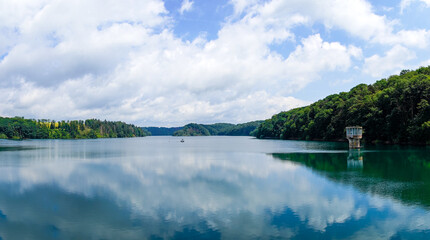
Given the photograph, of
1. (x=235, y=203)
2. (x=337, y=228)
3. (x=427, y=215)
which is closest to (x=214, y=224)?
(x=235, y=203)

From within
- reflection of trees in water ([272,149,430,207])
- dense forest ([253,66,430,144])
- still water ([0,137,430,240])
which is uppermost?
dense forest ([253,66,430,144])

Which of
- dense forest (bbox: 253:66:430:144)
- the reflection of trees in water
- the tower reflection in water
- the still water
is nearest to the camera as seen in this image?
the still water

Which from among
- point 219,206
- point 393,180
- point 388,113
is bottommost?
point 219,206

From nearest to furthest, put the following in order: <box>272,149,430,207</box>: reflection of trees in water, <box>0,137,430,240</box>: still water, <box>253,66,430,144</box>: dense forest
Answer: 1. <box>0,137,430,240</box>: still water
2. <box>272,149,430,207</box>: reflection of trees in water
3. <box>253,66,430,144</box>: dense forest

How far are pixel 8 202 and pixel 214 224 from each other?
1243 centimetres

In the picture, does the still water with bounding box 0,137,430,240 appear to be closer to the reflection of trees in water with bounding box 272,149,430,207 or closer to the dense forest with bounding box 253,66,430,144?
the reflection of trees in water with bounding box 272,149,430,207

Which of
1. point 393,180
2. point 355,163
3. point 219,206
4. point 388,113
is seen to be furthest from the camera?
point 388,113

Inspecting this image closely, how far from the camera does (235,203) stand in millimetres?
17031

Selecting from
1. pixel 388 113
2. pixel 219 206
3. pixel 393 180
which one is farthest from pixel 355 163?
pixel 388 113

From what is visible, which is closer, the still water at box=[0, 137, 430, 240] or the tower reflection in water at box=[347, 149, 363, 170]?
the still water at box=[0, 137, 430, 240]

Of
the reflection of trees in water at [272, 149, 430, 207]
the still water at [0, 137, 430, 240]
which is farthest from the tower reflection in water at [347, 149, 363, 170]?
the still water at [0, 137, 430, 240]

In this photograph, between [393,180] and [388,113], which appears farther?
[388,113]

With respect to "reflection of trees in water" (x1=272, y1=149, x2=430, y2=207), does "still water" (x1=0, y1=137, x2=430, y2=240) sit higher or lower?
lower

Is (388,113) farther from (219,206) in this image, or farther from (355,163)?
(219,206)
